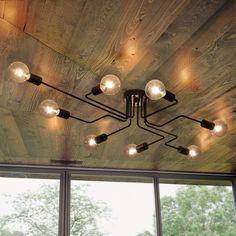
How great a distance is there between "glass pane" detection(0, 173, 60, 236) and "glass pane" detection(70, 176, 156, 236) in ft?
0.77

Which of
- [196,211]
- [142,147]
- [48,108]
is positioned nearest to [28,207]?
[142,147]

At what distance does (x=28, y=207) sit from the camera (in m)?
3.57

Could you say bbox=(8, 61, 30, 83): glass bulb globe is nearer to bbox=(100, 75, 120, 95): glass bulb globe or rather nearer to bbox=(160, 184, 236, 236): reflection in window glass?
bbox=(100, 75, 120, 95): glass bulb globe

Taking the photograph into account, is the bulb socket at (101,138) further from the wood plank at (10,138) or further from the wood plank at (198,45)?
the wood plank at (10,138)

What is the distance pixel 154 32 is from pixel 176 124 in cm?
125

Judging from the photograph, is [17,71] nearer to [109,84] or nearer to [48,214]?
[109,84]

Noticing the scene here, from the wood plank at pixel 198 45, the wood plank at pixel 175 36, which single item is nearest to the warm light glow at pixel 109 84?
the wood plank at pixel 175 36

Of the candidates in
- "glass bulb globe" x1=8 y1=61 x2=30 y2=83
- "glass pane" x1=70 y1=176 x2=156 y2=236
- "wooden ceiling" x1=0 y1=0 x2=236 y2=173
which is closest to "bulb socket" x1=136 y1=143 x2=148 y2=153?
"wooden ceiling" x1=0 y1=0 x2=236 y2=173

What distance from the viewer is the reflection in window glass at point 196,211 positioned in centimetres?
397

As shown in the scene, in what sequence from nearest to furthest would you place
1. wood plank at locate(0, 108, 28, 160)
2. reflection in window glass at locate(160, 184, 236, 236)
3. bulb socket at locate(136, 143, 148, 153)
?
bulb socket at locate(136, 143, 148, 153) < wood plank at locate(0, 108, 28, 160) < reflection in window glass at locate(160, 184, 236, 236)

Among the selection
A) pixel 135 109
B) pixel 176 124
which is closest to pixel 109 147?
pixel 176 124

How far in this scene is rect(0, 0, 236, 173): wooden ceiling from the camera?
1470mm

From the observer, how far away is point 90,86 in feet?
6.93

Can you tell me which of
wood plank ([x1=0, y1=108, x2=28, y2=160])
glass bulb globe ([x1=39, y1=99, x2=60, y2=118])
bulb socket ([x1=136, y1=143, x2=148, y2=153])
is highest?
wood plank ([x1=0, y1=108, x2=28, y2=160])
